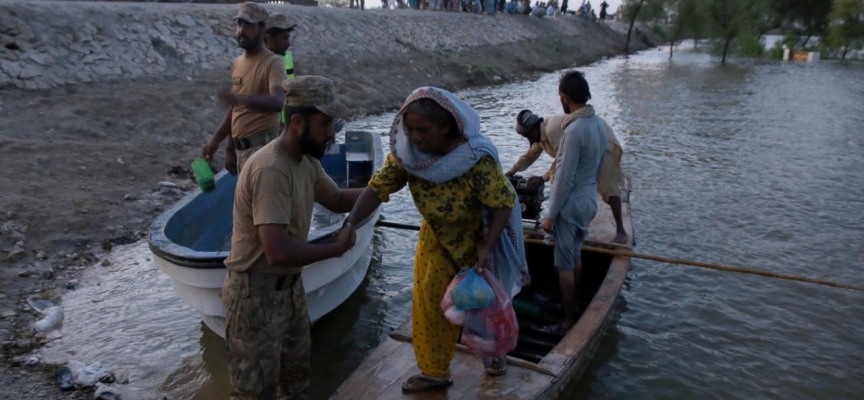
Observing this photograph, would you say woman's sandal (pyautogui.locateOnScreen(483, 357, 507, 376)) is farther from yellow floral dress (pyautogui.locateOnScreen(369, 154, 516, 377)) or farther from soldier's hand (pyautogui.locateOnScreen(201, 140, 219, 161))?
soldier's hand (pyautogui.locateOnScreen(201, 140, 219, 161))

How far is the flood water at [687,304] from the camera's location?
15.2ft

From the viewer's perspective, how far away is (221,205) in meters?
6.00

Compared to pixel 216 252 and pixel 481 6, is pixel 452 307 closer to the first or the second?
pixel 216 252

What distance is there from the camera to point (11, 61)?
9898 millimetres

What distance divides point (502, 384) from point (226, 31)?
13729 mm

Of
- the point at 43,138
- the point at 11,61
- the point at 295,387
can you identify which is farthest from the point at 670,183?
the point at 11,61

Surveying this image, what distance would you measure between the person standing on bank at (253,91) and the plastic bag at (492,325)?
2546mm

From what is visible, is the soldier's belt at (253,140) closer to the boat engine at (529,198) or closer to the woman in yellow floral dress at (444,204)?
the boat engine at (529,198)

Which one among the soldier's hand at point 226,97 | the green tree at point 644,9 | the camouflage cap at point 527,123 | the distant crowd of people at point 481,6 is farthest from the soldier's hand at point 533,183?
the green tree at point 644,9

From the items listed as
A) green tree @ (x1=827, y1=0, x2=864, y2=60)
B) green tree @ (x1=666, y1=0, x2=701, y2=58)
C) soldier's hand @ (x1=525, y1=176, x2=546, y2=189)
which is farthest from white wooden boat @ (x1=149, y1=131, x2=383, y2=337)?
green tree @ (x1=827, y1=0, x2=864, y2=60)

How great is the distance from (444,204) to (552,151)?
8.09ft

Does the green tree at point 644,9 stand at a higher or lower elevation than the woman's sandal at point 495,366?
higher

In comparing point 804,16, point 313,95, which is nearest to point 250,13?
point 313,95

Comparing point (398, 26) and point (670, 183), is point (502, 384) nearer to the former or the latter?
point (670, 183)
